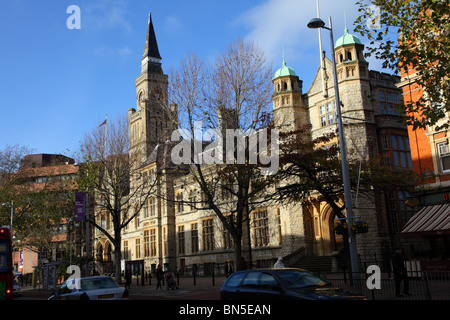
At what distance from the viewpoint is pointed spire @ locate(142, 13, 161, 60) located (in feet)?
212

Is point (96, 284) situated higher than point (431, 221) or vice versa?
point (431, 221)

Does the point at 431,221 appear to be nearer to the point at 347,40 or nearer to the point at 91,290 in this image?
the point at 347,40

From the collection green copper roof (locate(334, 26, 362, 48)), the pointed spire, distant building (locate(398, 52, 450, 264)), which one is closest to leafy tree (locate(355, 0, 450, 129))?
distant building (locate(398, 52, 450, 264))

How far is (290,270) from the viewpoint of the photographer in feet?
36.6

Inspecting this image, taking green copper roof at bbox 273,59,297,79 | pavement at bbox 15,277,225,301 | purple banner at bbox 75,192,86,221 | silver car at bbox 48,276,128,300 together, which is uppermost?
green copper roof at bbox 273,59,297,79

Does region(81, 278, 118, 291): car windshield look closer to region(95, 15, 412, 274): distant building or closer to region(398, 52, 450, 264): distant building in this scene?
region(95, 15, 412, 274): distant building

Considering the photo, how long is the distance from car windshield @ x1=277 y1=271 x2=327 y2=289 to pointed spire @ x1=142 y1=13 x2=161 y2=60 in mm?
57611

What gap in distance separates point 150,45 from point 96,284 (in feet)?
181

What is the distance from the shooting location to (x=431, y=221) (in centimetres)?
2181

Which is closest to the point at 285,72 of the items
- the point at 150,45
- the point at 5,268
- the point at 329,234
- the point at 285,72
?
the point at 285,72

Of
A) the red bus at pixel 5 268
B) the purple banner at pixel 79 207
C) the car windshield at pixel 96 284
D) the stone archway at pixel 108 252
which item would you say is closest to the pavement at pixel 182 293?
the purple banner at pixel 79 207
